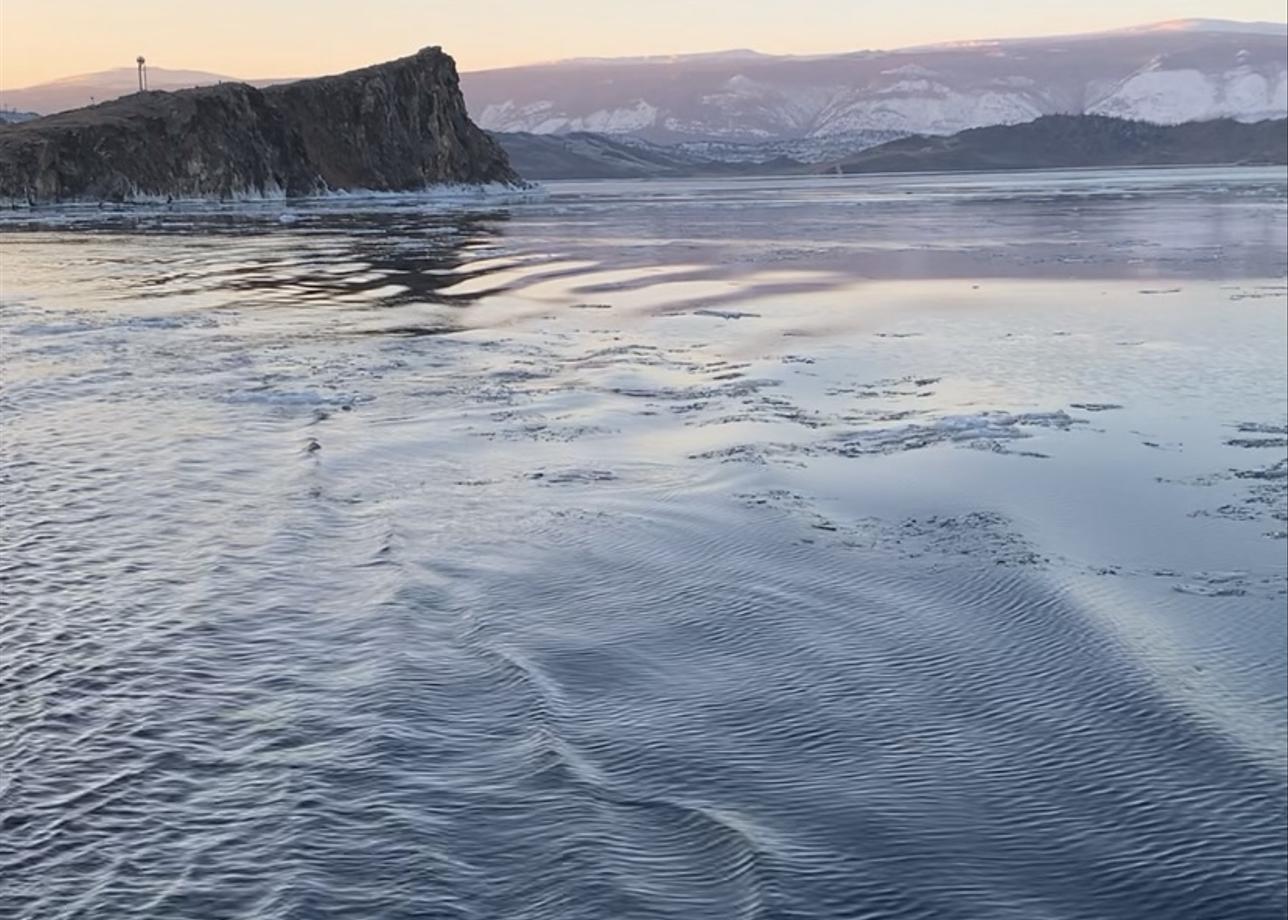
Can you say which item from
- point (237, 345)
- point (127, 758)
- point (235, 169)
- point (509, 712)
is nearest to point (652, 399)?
point (237, 345)

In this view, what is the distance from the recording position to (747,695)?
6512 mm

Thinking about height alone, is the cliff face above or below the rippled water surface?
above

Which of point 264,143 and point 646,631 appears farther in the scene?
point 264,143

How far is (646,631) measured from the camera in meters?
7.42

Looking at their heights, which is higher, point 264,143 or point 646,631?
point 264,143

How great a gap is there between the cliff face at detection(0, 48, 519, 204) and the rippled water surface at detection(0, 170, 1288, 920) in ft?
261

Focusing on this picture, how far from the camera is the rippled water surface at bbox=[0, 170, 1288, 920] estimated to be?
16.3 feet

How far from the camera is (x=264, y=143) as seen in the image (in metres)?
102

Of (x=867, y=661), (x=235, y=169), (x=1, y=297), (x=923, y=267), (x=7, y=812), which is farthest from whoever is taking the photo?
(x=235, y=169)

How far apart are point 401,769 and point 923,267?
26277 millimetres

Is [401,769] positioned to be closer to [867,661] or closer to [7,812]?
[7,812]

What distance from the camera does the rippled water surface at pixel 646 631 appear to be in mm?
4973

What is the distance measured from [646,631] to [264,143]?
333 feet

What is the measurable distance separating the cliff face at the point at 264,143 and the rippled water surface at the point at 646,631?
3127 inches
